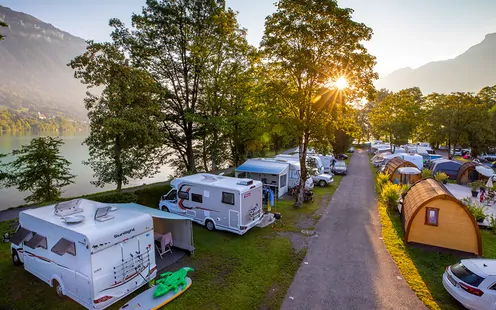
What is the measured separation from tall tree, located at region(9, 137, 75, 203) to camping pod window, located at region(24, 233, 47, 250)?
11518 mm

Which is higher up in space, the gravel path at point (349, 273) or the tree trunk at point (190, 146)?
the tree trunk at point (190, 146)

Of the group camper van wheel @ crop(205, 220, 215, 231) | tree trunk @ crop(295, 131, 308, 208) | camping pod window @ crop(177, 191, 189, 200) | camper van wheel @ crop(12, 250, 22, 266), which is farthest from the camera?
tree trunk @ crop(295, 131, 308, 208)

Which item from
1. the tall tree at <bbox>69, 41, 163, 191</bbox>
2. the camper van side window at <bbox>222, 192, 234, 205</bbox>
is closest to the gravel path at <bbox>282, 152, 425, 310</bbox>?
the camper van side window at <bbox>222, 192, 234, 205</bbox>

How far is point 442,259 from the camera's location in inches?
427

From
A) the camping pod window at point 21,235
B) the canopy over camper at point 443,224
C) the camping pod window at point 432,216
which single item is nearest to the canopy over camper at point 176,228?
the camping pod window at point 21,235

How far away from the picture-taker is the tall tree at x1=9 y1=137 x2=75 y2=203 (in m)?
18.0

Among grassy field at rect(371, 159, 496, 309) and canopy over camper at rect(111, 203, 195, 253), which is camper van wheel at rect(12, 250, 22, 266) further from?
grassy field at rect(371, 159, 496, 309)

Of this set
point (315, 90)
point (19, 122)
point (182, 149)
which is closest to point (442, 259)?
point (315, 90)

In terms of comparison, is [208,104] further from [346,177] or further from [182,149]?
[346,177]

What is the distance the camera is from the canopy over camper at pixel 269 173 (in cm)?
2055

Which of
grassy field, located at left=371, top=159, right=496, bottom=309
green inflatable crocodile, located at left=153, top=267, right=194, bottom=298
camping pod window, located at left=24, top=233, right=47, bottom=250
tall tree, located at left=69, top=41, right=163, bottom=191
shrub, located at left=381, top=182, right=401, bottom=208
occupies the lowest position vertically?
grassy field, located at left=371, top=159, right=496, bottom=309

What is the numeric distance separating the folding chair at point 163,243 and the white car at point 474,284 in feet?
33.5

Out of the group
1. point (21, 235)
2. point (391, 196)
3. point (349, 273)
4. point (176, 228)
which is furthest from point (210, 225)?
point (391, 196)

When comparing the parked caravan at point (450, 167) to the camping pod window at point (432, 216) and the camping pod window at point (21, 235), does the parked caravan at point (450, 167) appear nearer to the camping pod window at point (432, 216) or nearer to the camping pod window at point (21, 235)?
the camping pod window at point (432, 216)
